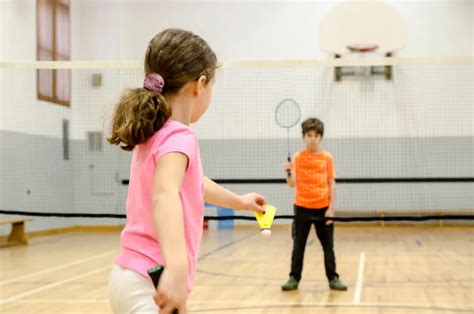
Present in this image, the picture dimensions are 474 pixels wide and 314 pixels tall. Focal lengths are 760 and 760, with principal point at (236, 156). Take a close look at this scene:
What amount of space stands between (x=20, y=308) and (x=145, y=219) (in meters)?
4.78

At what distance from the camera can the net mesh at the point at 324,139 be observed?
15.5m

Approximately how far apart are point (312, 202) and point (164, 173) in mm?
5486

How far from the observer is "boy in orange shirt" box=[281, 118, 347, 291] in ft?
24.6

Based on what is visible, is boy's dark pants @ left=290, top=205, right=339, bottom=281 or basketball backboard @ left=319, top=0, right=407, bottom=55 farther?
basketball backboard @ left=319, top=0, right=407, bottom=55

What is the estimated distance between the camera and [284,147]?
1636 centimetres

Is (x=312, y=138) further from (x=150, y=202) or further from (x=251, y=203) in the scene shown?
(x=150, y=202)

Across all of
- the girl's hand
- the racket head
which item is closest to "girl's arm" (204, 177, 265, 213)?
the girl's hand

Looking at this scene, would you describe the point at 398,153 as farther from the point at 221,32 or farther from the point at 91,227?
the point at 91,227

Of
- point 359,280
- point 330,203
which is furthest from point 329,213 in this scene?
point 359,280

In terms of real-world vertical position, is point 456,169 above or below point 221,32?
below

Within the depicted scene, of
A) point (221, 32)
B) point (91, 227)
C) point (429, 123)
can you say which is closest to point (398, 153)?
point (429, 123)

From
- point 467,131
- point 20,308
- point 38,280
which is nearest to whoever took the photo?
point 20,308

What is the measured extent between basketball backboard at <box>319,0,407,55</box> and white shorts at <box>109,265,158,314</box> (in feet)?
39.6

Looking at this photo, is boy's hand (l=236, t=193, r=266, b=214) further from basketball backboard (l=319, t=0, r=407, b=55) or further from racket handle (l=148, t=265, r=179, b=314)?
basketball backboard (l=319, t=0, r=407, b=55)
